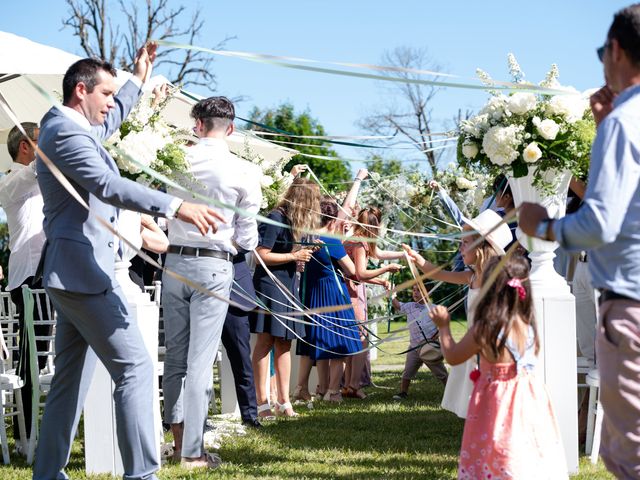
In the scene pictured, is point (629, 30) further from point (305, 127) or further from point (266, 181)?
point (305, 127)

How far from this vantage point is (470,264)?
5.25 m

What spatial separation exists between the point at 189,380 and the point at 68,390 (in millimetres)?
1195

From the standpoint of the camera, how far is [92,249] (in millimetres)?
4156

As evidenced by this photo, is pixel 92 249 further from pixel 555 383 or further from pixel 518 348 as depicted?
pixel 555 383

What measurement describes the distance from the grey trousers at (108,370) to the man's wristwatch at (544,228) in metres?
2.11

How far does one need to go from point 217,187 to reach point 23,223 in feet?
5.01

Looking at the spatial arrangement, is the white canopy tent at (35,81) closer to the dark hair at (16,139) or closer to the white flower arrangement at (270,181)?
the white flower arrangement at (270,181)

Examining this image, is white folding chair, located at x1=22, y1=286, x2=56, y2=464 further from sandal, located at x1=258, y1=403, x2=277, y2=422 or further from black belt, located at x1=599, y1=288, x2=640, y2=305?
black belt, located at x1=599, y1=288, x2=640, y2=305

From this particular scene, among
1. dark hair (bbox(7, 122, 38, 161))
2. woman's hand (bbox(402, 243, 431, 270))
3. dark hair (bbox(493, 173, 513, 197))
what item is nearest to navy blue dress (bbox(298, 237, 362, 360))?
dark hair (bbox(493, 173, 513, 197))

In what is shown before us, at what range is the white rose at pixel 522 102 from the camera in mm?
5293

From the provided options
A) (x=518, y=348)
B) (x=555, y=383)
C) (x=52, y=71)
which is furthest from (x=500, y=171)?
(x=52, y=71)

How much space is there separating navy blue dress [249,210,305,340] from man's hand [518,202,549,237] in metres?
4.49

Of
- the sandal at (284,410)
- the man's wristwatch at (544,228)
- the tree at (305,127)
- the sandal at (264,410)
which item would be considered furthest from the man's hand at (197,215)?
the tree at (305,127)

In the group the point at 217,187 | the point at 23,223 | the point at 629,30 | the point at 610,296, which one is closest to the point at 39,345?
the point at 23,223
